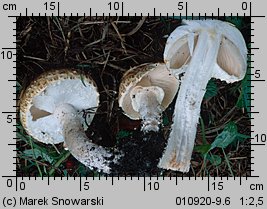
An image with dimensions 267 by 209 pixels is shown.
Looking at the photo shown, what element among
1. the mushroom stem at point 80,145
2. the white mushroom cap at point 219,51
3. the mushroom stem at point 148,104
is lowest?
the mushroom stem at point 80,145

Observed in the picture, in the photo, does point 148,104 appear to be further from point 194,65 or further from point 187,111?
point 194,65

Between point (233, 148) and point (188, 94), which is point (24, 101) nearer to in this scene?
point (188, 94)

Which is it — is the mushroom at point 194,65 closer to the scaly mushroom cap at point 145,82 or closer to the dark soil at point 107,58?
the scaly mushroom cap at point 145,82

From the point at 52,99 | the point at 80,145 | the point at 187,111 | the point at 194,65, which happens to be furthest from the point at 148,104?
the point at 52,99

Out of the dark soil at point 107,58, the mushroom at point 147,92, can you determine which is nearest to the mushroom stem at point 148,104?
the mushroom at point 147,92

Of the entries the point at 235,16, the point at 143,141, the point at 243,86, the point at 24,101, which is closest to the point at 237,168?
the point at 243,86

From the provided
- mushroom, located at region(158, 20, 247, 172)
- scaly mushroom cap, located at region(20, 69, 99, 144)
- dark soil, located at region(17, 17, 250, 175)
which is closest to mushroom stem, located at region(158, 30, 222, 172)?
mushroom, located at region(158, 20, 247, 172)
